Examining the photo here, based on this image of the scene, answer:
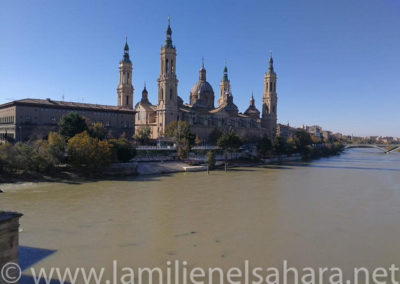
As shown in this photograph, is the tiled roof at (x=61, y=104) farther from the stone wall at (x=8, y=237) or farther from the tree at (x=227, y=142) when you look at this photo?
the stone wall at (x=8, y=237)

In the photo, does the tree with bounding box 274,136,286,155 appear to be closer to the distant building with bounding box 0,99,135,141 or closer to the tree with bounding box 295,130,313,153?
the tree with bounding box 295,130,313,153

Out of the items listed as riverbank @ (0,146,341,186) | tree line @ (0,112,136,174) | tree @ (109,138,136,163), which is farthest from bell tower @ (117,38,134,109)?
tree @ (109,138,136,163)

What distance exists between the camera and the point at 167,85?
44.9m

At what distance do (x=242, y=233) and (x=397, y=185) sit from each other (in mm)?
17539

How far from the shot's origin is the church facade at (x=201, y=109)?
4516cm

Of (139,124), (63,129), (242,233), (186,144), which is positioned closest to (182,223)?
(242,233)

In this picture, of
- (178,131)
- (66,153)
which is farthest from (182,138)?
(66,153)

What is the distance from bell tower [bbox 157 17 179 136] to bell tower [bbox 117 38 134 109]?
6530mm

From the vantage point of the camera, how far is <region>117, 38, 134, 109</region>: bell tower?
49.1m

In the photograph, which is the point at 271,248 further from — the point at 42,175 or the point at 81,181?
the point at 42,175

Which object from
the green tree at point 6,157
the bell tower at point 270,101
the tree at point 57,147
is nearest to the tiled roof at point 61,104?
the tree at point 57,147

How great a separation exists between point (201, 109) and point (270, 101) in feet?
59.0

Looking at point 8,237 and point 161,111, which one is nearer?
point 8,237

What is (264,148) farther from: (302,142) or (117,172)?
(117,172)
